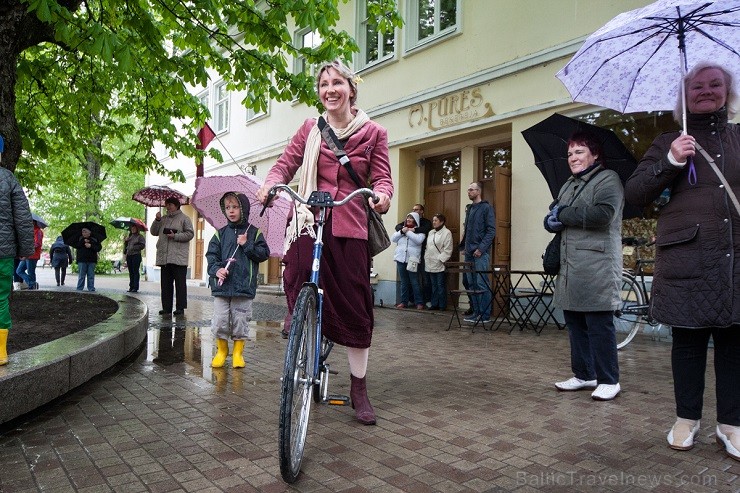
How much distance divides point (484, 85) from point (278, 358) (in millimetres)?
6614

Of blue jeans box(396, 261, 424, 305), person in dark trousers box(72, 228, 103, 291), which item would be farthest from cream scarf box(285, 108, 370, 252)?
person in dark trousers box(72, 228, 103, 291)

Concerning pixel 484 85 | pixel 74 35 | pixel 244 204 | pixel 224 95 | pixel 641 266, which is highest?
pixel 224 95

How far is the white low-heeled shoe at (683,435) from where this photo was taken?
9.76 ft

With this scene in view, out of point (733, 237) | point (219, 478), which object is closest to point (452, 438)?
point (219, 478)

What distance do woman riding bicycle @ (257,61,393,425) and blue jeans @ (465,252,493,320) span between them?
5.28 meters

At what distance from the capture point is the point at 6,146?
229 inches

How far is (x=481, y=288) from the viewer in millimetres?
8695

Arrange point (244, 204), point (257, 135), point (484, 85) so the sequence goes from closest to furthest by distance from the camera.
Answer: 1. point (244, 204)
2. point (484, 85)
3. point (257, 135)

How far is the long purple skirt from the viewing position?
322cm

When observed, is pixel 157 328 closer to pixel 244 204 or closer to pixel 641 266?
pixel 244 204

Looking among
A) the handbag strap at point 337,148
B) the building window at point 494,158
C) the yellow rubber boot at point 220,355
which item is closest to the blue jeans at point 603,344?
the handbag strap at point 337,148

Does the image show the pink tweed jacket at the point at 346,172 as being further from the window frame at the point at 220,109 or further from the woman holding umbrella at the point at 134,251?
the window frame at the point at 220,109

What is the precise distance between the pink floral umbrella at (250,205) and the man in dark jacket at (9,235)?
6.16 ft

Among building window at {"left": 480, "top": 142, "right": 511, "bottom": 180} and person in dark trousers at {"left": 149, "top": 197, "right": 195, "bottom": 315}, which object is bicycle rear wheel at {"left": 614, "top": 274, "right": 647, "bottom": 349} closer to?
building window at {"left": 480, "top": 142, "right": 511, "bottom": 180}
